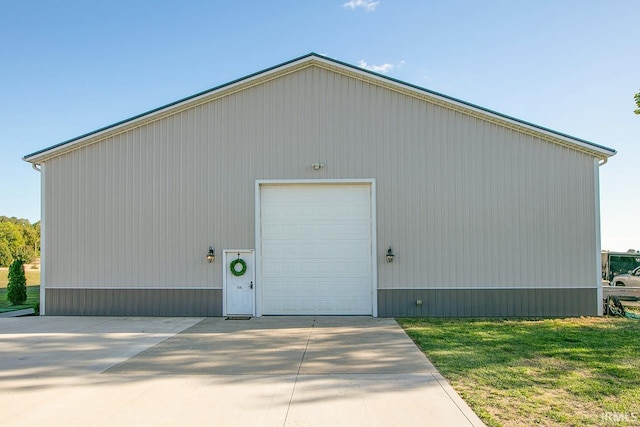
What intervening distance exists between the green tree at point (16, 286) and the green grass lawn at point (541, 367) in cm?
1230

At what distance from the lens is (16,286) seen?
14.7 metres

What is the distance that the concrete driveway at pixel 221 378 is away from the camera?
15.9 feet

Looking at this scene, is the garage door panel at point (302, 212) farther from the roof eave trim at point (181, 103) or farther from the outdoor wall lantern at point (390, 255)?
the roof eave trim at point (181, 103)

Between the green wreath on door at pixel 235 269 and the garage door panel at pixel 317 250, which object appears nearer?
the green wreath on door at pixel 235 269

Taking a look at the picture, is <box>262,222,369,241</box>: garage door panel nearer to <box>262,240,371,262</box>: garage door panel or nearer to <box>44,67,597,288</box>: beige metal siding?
<box>262,240,371,262</box>: garage door panel

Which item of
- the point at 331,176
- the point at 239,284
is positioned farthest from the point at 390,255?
the point at 239,284

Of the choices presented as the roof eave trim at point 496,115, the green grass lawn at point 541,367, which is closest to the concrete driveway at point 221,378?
the green grass lawn at point 541,367

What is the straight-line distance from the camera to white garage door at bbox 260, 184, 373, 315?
38.2 ft

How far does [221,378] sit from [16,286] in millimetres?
11865

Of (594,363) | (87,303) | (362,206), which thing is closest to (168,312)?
(87,303)

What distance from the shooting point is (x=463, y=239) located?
11383mm

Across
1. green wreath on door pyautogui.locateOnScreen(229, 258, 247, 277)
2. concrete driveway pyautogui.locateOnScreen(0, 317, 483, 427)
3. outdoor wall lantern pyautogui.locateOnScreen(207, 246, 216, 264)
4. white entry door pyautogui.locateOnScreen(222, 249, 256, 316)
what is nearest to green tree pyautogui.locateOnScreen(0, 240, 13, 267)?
concrete driveway pyautogui.locateOnScreen(0, 317, 483, 427)

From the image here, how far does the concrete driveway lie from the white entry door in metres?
1.49

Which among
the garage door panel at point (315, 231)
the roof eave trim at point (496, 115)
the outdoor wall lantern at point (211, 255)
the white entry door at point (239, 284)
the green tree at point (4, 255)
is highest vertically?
the roof eave trim at point (496, 115)
